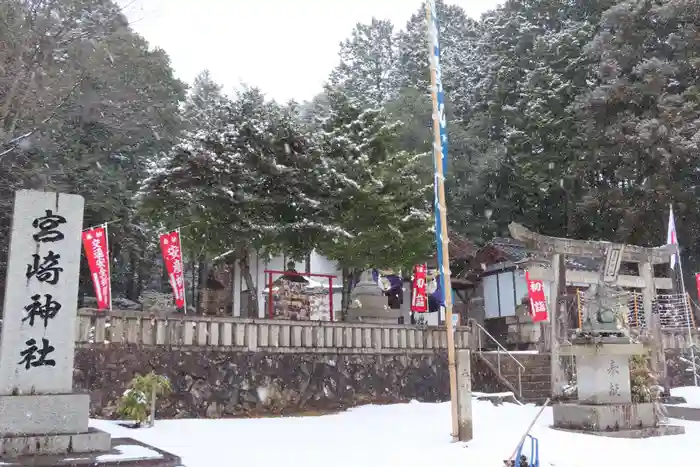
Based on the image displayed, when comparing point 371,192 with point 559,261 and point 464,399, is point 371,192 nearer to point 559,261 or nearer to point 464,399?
point 559,261

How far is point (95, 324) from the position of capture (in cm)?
1149

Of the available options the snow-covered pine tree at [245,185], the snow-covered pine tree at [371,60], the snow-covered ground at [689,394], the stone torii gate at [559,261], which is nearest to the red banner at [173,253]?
the snow-covered pine tree at [245,185]

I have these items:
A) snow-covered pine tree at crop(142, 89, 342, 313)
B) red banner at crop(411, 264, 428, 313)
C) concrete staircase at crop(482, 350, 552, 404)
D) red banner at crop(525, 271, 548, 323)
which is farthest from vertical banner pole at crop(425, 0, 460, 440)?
A: red banner at crop(525, 271, 548, 323)

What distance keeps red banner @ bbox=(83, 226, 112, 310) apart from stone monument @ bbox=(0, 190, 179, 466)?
825 centimetres

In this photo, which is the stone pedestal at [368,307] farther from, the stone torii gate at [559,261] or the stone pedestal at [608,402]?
the stone pedestal at [608,402]

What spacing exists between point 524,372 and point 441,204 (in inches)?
350

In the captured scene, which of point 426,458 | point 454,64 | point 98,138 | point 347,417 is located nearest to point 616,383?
point 426,458

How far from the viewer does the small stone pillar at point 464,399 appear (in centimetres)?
969

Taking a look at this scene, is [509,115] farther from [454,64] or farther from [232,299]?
[232,299]

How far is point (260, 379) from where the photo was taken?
13.4 meters

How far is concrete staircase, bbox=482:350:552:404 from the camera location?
16.3 m

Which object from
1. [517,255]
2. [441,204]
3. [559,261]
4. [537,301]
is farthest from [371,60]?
[441,204]

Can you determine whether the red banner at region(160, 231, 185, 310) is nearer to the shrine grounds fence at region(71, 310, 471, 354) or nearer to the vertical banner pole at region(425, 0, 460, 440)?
the shrine grounds fence at region(71, 310, 471, 354)

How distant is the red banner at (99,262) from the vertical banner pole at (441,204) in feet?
30.7
